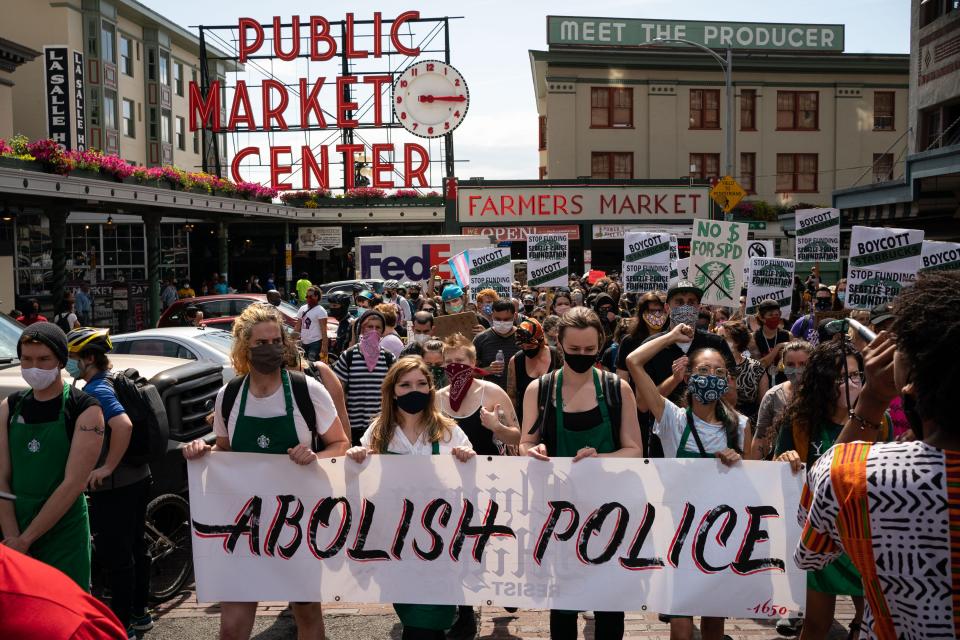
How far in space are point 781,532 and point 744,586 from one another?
1.11 ft

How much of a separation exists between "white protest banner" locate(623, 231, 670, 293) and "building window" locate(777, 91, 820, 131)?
30.4m

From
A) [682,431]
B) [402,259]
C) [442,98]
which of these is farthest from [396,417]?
[442,98]

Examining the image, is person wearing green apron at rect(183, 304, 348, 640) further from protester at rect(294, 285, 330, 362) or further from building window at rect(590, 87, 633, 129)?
building window at rect(590, 87, 633, 129)

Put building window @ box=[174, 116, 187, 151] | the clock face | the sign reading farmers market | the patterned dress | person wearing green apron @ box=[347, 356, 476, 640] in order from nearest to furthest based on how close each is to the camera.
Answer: the patterned dress, person wearing green apron @ box=[347, 356, 476, 640], the clock face, the sign reading farmers market, building window @ box=[174, 116, 187, 151]

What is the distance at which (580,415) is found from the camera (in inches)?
189

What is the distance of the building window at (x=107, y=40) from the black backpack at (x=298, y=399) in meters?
44.5

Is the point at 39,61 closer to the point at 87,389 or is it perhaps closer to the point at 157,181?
the point at 157,181

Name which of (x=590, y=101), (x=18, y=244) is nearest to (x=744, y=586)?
(x=18, y=244)

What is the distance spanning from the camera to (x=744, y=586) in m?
4.64

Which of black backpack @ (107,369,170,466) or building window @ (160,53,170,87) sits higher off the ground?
building window @ (160,53,170,87)

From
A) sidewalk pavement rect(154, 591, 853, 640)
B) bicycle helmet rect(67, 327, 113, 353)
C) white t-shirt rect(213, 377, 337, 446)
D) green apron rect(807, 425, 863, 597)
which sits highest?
bicycle helmet rect(67, 327, 113, 353)

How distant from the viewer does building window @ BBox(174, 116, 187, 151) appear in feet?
171

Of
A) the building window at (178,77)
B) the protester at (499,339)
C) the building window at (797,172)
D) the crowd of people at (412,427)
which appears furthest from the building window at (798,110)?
the crowd of people at (412,427)

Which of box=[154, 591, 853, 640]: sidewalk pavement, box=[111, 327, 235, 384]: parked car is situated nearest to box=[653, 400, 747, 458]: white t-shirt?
box=[154, 591, 853, 640]: sidewalk pavement
